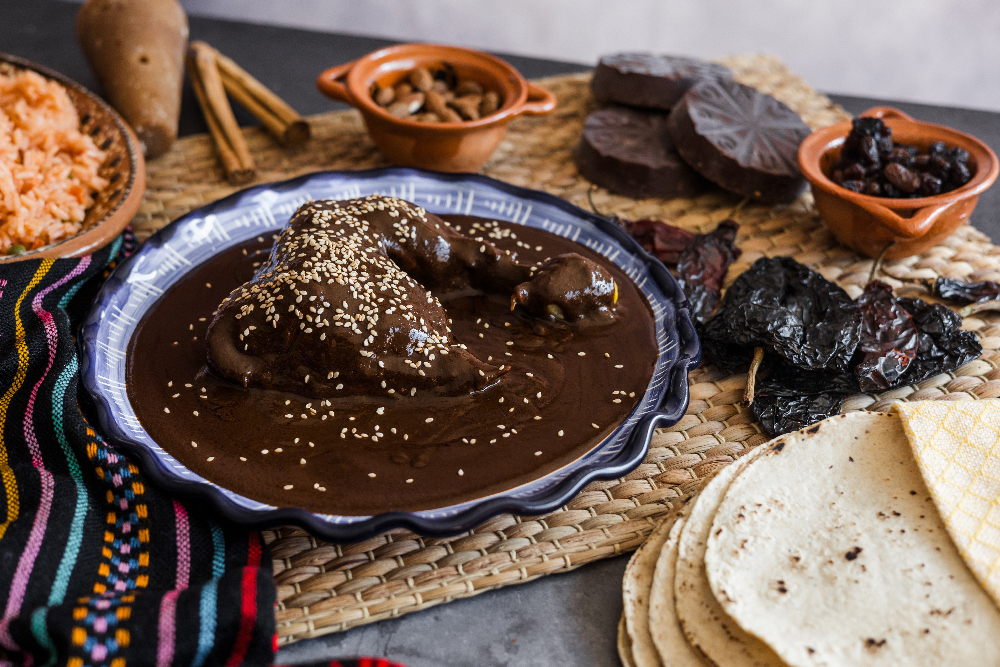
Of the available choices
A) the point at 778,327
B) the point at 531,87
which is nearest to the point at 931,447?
the point at 778,327

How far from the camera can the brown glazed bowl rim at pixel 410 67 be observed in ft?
12.3

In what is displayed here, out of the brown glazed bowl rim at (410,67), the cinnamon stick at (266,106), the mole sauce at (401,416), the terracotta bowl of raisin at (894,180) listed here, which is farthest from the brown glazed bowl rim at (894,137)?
the cinnamon stick at (266,106)

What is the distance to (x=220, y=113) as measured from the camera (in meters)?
4.26

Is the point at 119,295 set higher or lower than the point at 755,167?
lower

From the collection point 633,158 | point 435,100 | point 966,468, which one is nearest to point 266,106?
point 435,100

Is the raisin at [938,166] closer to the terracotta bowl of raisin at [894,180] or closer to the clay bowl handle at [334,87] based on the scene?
the terracotta bowl of raisin at [894,180]

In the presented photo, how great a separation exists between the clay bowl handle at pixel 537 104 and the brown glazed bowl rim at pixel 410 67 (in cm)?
1

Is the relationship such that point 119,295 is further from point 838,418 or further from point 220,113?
point 838,418

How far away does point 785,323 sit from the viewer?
9.78ft

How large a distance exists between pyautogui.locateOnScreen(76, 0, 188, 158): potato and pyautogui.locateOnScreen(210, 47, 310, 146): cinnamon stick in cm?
32

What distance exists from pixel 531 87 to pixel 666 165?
2.71 feet

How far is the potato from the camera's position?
13.0 ft

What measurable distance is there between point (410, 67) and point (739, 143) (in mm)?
1737

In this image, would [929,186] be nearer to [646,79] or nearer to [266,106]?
[646,79]
